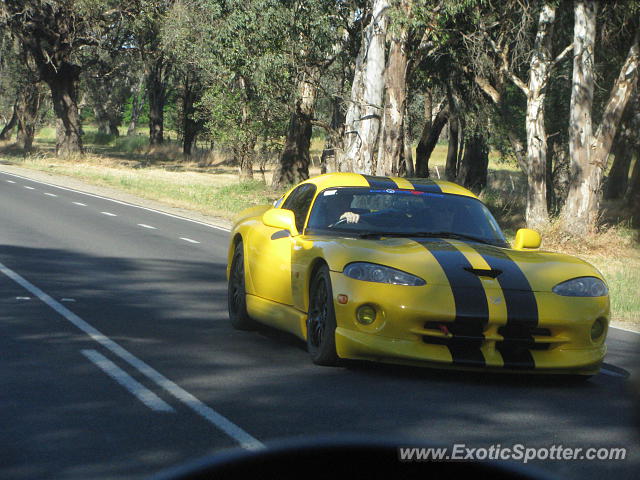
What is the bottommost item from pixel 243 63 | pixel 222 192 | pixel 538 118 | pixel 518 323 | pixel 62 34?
pixel 222 192

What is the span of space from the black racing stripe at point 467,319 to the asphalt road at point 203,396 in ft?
0.74

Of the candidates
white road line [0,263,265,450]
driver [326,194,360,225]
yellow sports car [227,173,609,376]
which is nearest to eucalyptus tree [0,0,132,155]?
white road line [0,263,265,450]

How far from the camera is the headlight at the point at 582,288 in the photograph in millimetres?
7449

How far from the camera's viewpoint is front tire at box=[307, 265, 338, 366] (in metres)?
7.39

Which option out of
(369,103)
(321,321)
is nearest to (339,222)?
(321,321)

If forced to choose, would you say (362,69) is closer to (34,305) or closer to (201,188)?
(201,188)

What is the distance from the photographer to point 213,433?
18.4 ft

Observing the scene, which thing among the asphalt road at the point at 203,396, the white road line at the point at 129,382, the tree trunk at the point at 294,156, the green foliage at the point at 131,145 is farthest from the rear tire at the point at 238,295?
the green foliage at the point at 131,145

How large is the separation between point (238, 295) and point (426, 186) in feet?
6.42

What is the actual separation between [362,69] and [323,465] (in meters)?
24.4

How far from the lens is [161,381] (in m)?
6.93

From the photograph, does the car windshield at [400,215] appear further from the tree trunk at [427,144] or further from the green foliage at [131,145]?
the green foliage at [131,145]

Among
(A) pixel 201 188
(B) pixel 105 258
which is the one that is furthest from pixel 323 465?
(A) pixel 201 188

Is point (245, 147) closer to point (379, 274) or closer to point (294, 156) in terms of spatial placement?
point (294, 156)
